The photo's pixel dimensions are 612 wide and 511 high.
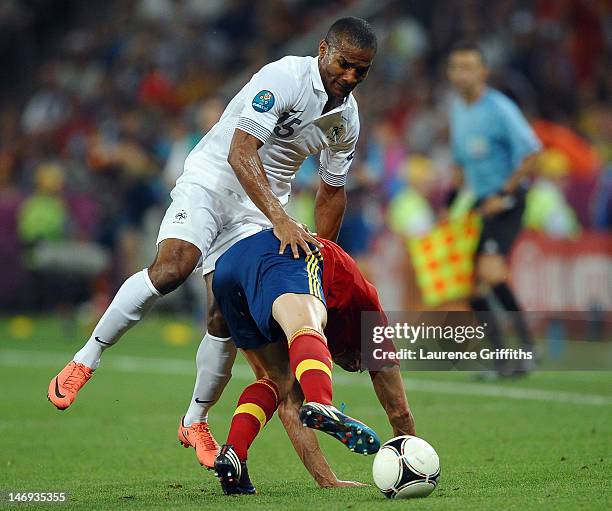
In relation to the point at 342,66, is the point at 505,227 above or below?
below

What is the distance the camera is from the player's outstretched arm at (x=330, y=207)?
21.3ft

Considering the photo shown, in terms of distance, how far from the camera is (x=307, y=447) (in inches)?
216

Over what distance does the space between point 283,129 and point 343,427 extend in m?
2.06

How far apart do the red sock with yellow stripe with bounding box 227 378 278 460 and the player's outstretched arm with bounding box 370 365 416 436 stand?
1.55 ft

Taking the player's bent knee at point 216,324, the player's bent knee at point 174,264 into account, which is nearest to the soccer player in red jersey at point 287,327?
the player's bent knee at point 216,324

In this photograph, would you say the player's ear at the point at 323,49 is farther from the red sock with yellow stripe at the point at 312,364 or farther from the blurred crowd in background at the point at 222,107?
the blurred crowd in background at the point at 222,107

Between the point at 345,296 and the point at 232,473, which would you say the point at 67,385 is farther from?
the point at 345,296

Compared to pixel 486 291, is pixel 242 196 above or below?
above

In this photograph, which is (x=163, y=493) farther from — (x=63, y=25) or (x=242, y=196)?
(x=63, y=25)

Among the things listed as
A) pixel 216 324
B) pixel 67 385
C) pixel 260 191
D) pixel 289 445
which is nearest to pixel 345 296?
pixel 260 191

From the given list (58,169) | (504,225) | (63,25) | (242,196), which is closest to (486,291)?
(504,225)

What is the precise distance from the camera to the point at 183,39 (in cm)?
2014

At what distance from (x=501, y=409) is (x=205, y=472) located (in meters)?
2.82

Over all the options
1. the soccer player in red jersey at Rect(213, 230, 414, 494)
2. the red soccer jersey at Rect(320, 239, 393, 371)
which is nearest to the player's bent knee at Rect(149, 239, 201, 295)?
the soccer player in red jersey at Rect(213, 230, 414, 494)
